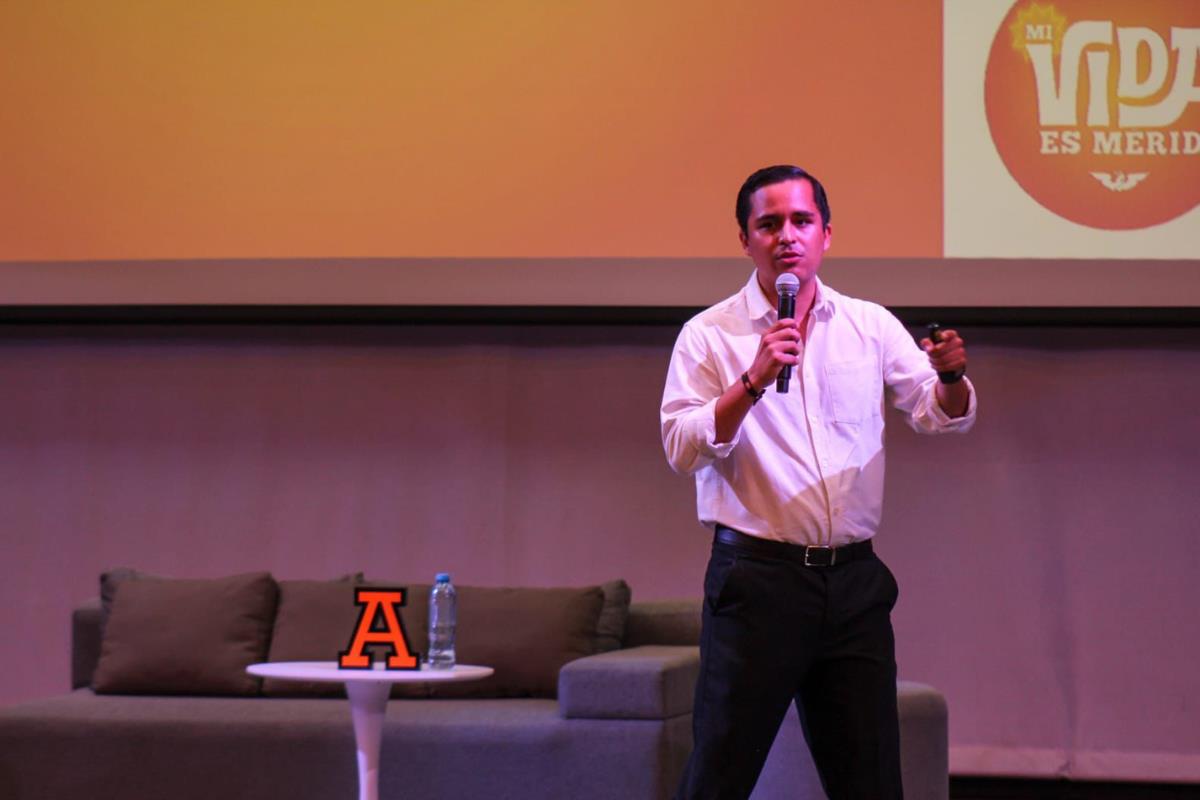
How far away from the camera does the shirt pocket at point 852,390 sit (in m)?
2.37

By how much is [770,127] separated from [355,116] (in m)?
1.34

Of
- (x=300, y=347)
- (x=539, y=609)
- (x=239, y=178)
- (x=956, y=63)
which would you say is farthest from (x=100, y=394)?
(x=956, y=63)

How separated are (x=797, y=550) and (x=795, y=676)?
196mm

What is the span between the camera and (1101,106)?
4.42 m

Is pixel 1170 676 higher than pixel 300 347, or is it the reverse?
pixel 300 347

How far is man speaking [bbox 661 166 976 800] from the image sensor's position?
2215 millimetres

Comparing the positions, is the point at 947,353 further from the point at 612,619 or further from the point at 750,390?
the point at 612,619

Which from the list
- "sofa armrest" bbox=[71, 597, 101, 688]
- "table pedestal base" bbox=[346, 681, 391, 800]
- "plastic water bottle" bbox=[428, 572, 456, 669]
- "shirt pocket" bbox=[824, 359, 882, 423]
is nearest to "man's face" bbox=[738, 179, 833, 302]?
"shirt pocket" bbox=[824, 359, 882, 423]

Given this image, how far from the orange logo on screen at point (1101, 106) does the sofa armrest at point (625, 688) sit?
74.5 inches

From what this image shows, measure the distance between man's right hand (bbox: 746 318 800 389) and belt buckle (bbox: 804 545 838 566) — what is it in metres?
0.30

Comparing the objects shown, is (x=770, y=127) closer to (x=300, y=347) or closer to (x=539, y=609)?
(x=539, y=609)

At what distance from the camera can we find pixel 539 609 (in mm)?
4398

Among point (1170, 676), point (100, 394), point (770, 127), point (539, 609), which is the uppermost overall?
point (770, 127)

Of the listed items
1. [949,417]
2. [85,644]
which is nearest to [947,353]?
[949,417]
